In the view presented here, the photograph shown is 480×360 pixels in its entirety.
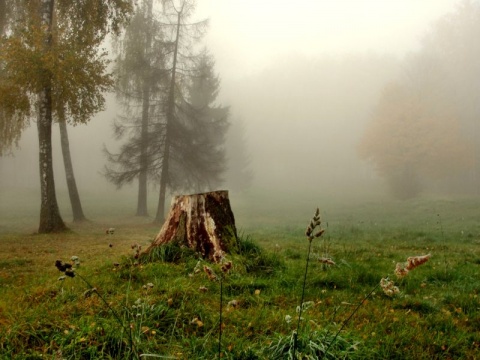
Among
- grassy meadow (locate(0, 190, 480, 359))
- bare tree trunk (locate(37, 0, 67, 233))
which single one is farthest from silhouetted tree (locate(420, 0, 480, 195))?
grassy meadow (locate(0, 190, 480, 359))

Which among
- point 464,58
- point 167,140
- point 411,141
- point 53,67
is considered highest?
point 464,58

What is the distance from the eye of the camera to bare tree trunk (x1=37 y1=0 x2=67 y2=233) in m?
13.3

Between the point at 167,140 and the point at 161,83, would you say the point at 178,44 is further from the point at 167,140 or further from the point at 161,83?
the point at 167,140

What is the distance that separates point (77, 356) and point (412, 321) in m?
3.25

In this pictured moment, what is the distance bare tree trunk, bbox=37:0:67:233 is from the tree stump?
349 inches

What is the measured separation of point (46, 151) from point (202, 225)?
974cm

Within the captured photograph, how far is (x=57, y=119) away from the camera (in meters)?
14.2

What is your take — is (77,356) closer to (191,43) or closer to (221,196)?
(221,196)

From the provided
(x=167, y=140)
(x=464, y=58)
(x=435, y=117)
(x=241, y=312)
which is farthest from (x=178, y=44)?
(x=464, y=58)

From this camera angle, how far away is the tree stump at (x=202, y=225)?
250 inches

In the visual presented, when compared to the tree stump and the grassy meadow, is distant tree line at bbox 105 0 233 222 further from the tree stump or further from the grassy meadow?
the grassy meadow

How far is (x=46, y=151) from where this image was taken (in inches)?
531

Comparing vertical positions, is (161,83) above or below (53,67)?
above

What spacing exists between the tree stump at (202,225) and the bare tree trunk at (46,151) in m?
8.87
